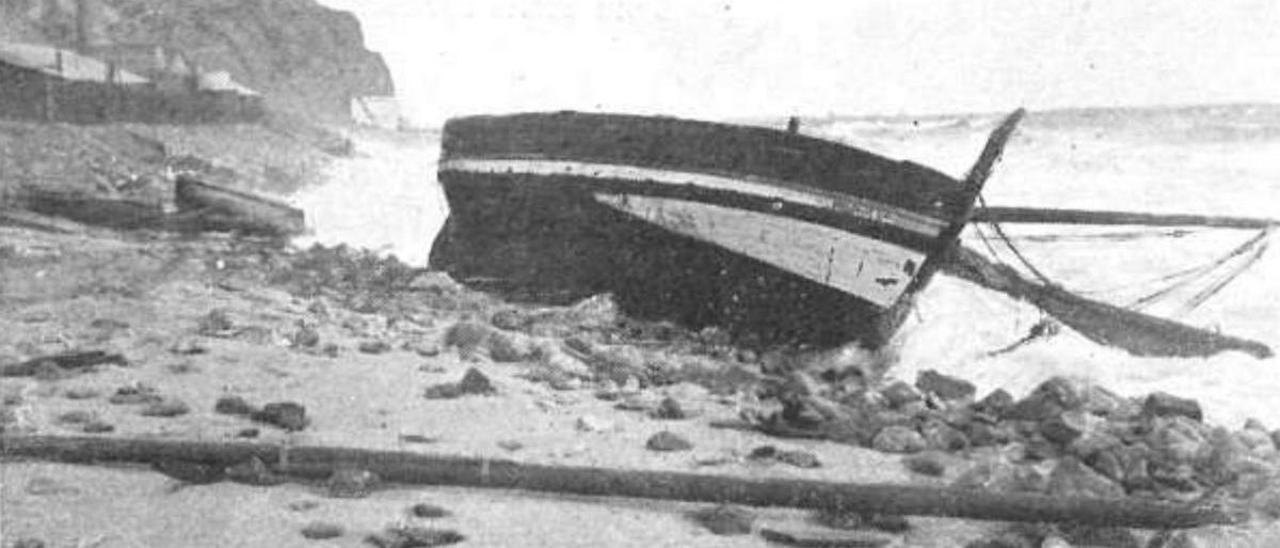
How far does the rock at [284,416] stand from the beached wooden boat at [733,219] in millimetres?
4485

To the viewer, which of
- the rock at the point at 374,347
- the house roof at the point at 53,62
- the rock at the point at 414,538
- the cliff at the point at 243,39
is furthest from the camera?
the cliff at the point at 243,39

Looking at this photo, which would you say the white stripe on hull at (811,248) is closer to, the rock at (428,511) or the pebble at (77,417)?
the pebble at (77,417)

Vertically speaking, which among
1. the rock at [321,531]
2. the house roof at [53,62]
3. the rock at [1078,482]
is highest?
the house roof at [53,62]

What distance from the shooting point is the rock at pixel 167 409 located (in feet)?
16.8

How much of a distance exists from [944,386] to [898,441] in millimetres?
2384

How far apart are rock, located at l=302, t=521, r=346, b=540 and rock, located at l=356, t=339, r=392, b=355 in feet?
11.0

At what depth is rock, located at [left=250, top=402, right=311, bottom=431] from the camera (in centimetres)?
506

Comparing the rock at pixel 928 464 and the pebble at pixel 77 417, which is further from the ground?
the rock at pixel 928 464

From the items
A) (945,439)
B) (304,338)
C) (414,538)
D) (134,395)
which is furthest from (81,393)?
(945,439)

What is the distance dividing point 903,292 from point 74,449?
6380mm

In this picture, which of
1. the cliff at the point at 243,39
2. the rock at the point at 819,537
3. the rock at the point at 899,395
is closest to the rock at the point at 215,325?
the rock at the point at 899,395

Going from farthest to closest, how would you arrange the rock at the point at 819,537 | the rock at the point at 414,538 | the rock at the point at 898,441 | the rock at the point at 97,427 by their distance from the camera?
the rock at the point at 898,441
the rock at the point at 97,427
the rock at the point at 819,537
the rock at the point at 414,538

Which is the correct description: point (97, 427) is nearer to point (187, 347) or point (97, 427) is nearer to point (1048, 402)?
point (187, 347)

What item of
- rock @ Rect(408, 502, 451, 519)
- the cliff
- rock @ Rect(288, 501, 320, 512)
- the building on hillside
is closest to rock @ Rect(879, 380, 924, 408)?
rock @ Rect(408, 502, 451, 519)
